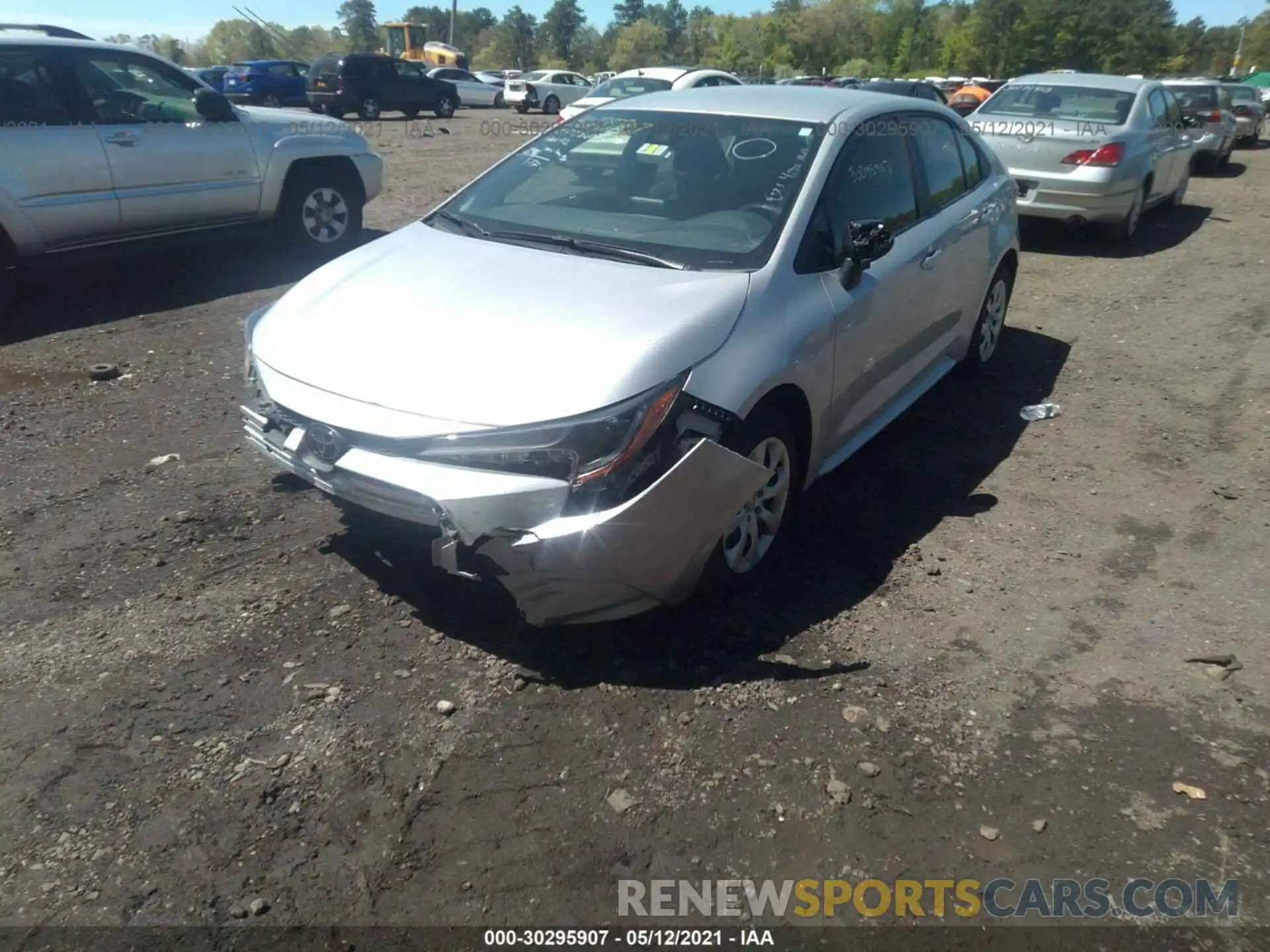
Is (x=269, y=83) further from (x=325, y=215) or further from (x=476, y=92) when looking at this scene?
(x=325, y=215)

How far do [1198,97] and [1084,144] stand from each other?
11.0 meters

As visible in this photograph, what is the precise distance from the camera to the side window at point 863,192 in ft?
12.9

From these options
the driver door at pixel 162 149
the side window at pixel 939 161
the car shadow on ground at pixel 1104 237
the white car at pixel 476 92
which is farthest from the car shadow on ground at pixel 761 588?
the white car at pixel 476 92

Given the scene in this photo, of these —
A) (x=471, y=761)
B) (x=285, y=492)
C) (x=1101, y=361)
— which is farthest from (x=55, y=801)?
(x=1101, y=361)

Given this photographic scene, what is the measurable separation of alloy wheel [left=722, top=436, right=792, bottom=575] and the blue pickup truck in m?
28.7

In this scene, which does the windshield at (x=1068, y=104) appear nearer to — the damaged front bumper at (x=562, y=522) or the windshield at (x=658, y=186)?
the windshield at (x=658, y=186)

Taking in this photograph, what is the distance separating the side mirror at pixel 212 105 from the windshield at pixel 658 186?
414cm

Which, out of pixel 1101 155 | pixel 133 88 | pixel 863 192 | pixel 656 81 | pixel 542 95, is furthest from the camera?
pixel 542 95

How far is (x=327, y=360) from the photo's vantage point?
342cm

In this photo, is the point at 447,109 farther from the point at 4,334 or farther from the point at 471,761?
the point at 471,761

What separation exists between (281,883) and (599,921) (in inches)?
32.1

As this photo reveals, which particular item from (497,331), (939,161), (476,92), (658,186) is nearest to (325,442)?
(497,331)

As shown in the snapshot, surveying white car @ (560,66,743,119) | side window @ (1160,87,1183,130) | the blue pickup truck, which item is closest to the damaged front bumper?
side window @ (1160,87,1183,130)

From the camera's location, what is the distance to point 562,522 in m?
2.98
